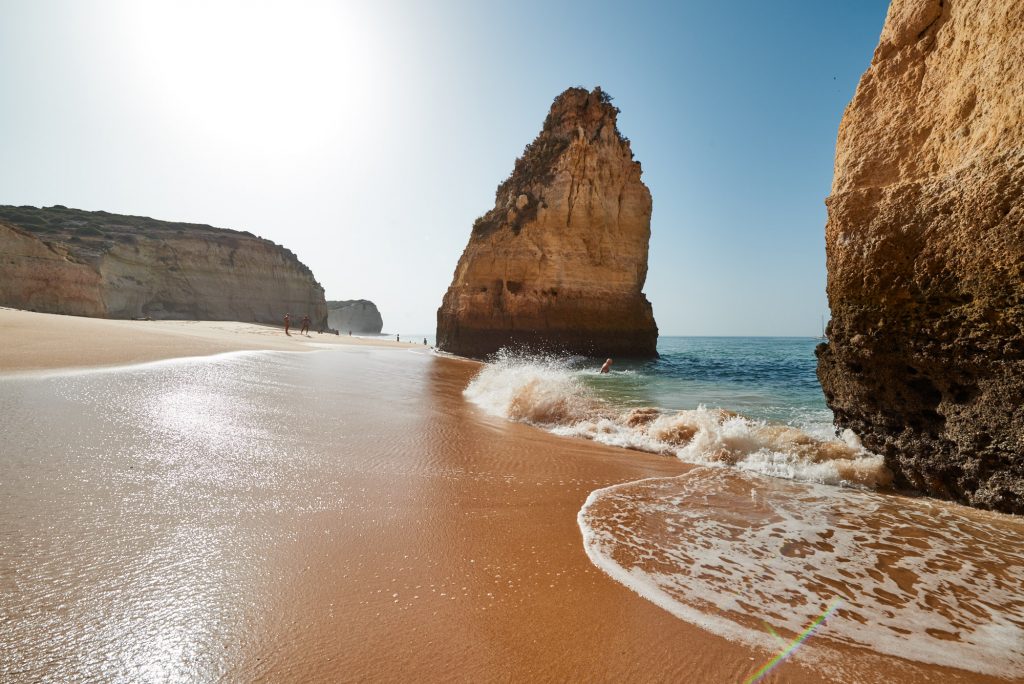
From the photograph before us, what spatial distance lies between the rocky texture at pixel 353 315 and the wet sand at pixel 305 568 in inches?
4121

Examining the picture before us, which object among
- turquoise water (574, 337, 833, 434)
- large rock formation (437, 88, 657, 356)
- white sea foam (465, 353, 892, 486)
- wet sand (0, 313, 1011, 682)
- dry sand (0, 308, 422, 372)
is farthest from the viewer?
large rock formation (437, 88, 657, 356)

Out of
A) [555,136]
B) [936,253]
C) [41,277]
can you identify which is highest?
[555,136]

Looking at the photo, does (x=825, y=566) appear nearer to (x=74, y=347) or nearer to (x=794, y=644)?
(x=794, y=644)

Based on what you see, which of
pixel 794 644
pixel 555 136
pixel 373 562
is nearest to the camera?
pixel 794 644

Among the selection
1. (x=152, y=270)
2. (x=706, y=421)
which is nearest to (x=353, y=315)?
(x=152, y=270)

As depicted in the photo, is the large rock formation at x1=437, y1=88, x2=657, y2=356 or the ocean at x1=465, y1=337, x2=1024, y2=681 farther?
the large rock formation at x1=437, y1=88, x2=657, y2=356

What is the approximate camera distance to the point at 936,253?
12.8 feet

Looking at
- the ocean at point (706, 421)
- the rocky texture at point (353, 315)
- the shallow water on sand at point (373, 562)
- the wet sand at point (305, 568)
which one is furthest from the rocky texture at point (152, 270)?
the rocky texture at point (353, 315)

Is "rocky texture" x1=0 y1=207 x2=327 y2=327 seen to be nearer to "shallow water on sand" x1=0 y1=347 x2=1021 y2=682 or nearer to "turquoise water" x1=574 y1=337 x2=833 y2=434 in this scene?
"shallow water on sand" x1=0 y1=347 x2=1021 y2=682

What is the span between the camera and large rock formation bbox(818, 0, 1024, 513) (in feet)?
11.3

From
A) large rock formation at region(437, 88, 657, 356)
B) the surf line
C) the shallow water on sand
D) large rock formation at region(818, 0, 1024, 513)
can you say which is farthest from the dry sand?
large rock formation at region(437, 88, 657, 356)

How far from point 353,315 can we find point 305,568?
10830cm

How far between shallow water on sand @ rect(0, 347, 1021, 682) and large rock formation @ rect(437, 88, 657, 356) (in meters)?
17.9

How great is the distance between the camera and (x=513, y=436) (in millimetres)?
5547
